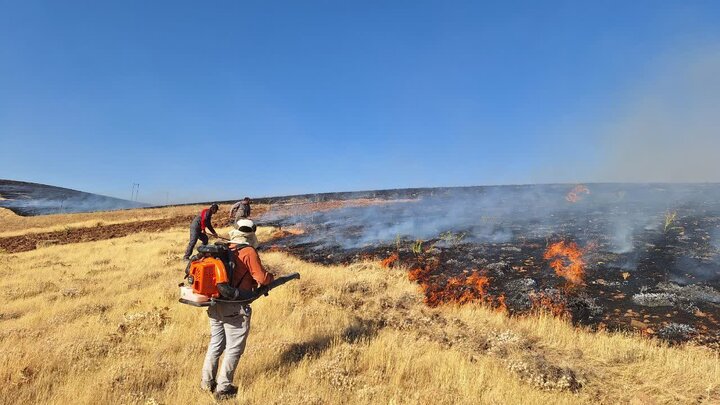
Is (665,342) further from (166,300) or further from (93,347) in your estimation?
(166,300)

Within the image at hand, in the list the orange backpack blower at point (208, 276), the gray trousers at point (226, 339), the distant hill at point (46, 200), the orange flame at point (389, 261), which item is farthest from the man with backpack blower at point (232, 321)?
the distant hill at point (46, 200)

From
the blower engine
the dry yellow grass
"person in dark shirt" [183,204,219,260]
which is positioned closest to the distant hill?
"person in dark shirt" [183,204,219,260]

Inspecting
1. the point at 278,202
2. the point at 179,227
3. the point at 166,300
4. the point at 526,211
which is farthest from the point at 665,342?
the point at 278,202

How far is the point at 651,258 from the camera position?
11.1 m

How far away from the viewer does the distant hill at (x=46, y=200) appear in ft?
175

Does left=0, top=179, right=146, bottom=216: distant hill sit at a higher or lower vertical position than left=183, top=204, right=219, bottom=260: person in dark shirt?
higher

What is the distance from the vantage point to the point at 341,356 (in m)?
6.44

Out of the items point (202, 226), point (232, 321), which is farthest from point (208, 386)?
point (202, 226)

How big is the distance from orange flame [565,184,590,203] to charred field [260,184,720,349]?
0.20 m

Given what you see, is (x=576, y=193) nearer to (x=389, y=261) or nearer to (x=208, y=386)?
(x=389, y=261)

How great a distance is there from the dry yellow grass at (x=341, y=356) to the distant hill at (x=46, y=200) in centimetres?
5283

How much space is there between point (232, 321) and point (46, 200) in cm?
7491

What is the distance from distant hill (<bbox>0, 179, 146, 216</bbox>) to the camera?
5323 centimetres

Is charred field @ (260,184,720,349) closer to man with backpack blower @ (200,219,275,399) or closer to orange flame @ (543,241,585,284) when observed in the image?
orange flame @ (543,241,585,284)
